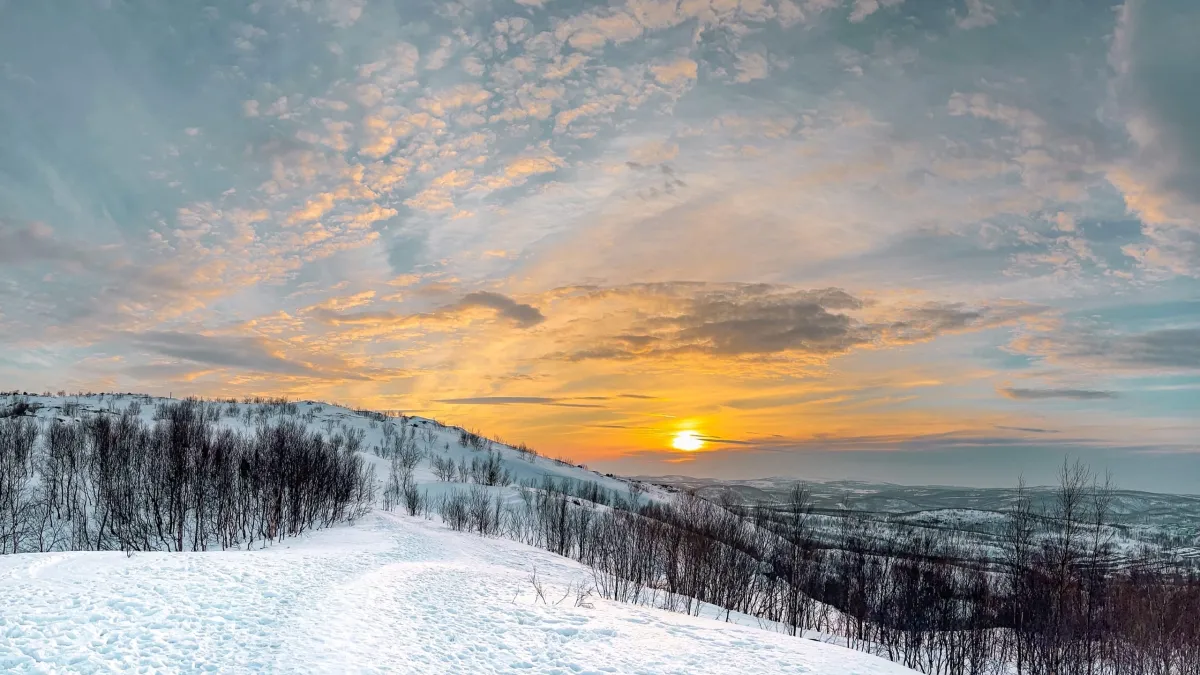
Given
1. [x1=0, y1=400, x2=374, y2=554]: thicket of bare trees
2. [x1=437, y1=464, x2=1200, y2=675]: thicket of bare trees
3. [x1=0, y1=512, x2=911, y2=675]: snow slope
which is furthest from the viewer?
[x1=0, y1=400, x2=374, y2=554]: thicket of bare trees

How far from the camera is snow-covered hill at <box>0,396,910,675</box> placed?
43.1 feet

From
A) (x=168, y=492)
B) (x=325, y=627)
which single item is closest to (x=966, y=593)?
(x=325, y=627)

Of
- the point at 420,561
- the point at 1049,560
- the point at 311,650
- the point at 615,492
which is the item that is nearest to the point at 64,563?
the point at 311,650

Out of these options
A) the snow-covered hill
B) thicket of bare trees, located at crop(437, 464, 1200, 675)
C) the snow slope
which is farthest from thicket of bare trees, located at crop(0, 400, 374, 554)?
the snow slope

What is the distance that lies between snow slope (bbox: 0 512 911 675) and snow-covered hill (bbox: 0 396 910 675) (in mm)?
45

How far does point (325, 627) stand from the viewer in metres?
15.6

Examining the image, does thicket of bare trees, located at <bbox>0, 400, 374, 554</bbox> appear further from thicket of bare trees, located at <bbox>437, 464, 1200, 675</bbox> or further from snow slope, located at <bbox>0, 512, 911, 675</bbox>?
snow slope, located at <bbox>0, 512, 911, 675</bbox>

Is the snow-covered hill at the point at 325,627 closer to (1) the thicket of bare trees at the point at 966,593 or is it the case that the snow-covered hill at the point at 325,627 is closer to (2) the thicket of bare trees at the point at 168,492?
(1) the thicket of bare trees at the point at 966,593

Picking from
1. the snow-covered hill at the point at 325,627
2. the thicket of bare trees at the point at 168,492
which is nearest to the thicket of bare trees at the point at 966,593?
the snow-covered hill at the point at 325,627

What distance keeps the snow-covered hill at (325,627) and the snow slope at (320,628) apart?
45mm

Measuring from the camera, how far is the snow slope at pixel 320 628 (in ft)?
43.0

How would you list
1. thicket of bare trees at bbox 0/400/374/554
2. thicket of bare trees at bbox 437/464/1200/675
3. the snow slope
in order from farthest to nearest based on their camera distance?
1. thicket of bare trees at bbox 0/400/374/554
2. thicket of bare trees at bbox 437/464/1200/675
3. the snow slope

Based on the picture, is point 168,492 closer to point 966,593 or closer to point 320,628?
point 320,628

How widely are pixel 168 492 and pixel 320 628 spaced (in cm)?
5140
